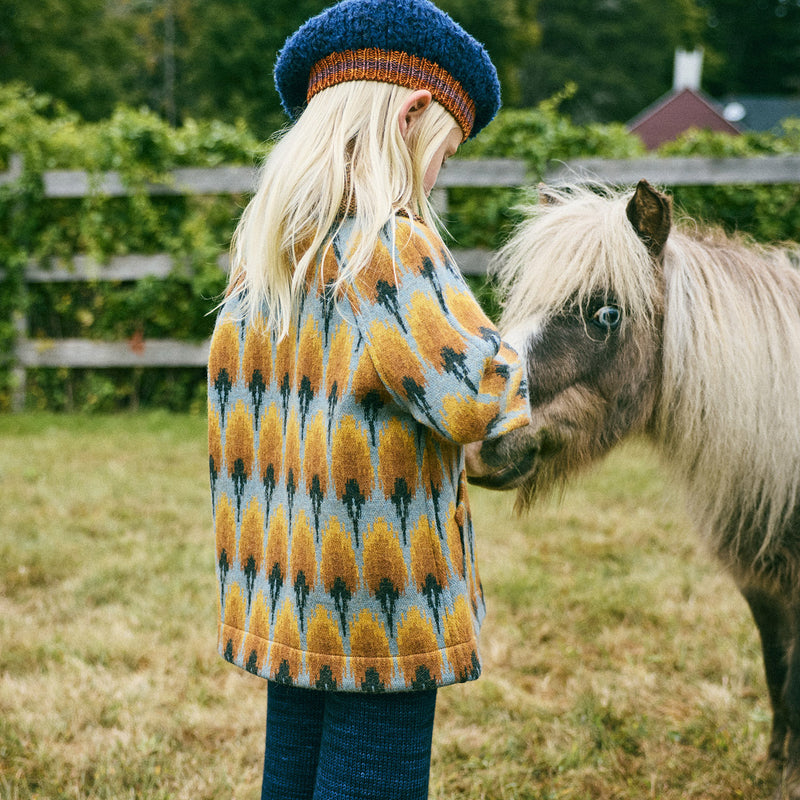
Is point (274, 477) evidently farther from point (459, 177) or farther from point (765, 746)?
point (459, 177)

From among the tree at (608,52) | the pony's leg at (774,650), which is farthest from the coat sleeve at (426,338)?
the tree at (608,52)

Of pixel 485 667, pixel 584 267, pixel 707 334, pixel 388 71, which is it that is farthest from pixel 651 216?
pixel 485 667

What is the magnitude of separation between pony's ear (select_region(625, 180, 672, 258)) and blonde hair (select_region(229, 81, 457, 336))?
2.07ft

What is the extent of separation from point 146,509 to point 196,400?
2323 millimetres

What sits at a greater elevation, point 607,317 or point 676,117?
point 676,117

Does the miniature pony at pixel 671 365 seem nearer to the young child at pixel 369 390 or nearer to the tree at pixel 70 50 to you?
the young child at pixel 369 390

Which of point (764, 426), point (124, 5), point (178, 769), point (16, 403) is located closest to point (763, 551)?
point (764, 426)

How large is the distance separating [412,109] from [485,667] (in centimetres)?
233

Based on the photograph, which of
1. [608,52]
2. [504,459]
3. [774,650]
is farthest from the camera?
[608,52]

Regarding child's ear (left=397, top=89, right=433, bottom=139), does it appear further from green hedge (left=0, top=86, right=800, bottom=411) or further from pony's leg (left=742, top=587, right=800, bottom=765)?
green hedge (left=0, top=86, right=800, bottom=411)

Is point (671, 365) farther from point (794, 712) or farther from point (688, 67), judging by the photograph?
point (688, 67)

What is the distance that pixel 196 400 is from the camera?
685 cm

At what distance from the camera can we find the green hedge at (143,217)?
6293 millimetres

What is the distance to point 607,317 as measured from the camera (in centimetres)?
184
